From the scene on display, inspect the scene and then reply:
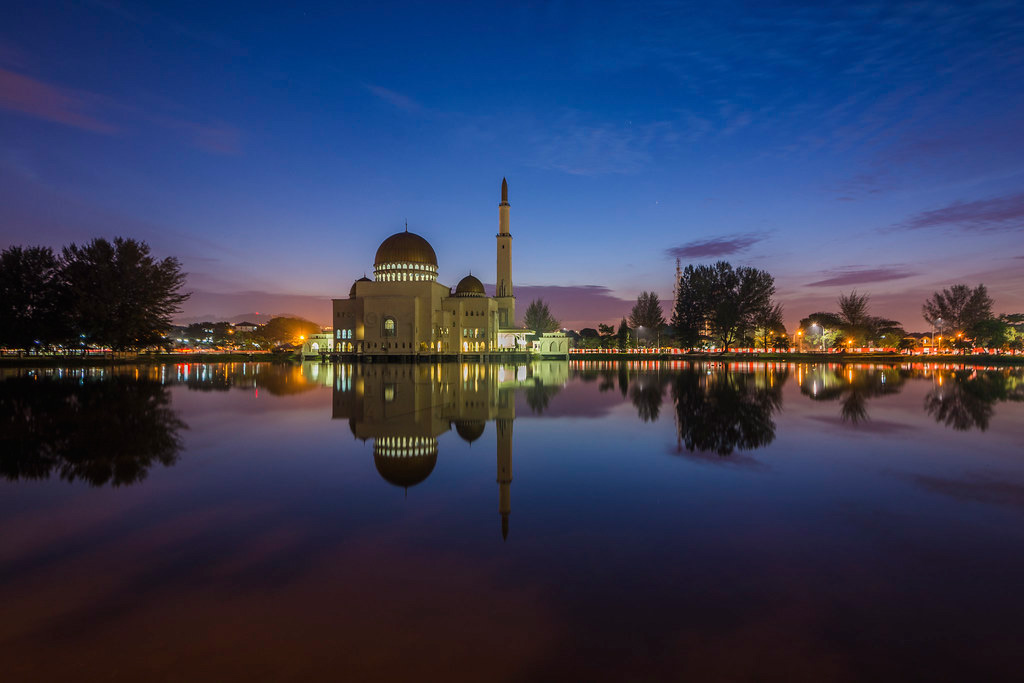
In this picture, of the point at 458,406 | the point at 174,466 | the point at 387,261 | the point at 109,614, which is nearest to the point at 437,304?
the point at 387,261

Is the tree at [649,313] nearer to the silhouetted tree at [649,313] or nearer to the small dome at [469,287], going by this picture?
the silhouetted tree at [649,313]

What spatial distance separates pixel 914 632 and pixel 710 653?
1.56 metres

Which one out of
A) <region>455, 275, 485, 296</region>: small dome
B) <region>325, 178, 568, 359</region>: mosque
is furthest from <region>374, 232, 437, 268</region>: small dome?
<region>455, 275, 485, 296</region>: small dome

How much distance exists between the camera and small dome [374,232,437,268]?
225ft

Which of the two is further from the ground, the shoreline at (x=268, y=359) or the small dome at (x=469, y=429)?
the shoreline at (x=268, y=359)

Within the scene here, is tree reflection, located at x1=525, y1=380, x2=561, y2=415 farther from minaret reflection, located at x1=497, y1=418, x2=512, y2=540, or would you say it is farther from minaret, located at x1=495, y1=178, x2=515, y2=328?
minaret, located at x1=495, y1=178, x2=515, y2=328

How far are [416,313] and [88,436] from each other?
53.2 m

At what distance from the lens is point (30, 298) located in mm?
47938

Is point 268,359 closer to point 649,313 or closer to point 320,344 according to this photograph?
point 320,344

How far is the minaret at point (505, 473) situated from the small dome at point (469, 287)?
210 feet

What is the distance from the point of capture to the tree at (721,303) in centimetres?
7594

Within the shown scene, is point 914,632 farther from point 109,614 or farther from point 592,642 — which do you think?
point 109,614

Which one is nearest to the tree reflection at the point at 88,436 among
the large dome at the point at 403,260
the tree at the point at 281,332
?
the large dome at the point at 403,260

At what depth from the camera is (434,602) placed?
4.12m
